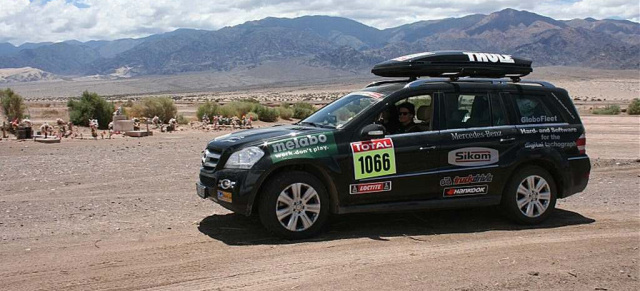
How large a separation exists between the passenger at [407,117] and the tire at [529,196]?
1487 mm

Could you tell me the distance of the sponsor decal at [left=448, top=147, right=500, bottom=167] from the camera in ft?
26.1

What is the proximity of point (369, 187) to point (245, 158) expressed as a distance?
1.47m

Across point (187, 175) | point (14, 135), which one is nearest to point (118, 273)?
point (187, 175)

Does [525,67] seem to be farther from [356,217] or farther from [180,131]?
[180,131]

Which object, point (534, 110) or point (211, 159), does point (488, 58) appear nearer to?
point (534, 110)

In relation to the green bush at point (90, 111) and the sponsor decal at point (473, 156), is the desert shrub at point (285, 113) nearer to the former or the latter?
the green bush at point (90, 111)

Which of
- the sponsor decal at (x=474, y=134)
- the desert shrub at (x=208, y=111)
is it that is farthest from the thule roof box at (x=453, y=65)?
the desert shrub at (x=208, y=111)

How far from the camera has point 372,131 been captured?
745 centimetres

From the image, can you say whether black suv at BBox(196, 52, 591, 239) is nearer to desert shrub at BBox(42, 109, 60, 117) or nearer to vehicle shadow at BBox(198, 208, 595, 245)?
vehicle shadow at BBox(198, 208, 595, 245)

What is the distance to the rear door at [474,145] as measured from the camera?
26.0ft

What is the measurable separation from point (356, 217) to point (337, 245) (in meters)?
1.54

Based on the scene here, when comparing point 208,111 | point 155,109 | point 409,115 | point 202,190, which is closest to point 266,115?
point 208,111

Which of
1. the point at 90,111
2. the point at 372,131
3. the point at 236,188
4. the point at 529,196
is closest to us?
the point at 236,188

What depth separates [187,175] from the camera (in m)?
12.7
